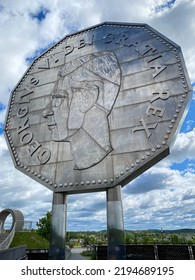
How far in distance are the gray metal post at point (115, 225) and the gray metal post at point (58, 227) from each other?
169 centimetres

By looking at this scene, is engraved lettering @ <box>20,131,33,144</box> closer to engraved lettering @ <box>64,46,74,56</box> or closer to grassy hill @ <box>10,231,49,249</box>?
engraved lettering @ <box>64,46,74,56</box>

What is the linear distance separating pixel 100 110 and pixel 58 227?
4758mm

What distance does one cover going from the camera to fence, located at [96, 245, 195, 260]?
10.0 meters

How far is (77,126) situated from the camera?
9133 mm

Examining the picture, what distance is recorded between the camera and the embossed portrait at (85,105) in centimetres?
841

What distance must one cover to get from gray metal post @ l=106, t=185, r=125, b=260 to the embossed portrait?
1.38 metres

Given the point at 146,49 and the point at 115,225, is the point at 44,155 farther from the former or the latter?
the point at 146,49

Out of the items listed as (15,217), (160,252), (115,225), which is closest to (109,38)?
(115,225)

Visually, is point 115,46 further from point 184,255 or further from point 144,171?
point 184,255

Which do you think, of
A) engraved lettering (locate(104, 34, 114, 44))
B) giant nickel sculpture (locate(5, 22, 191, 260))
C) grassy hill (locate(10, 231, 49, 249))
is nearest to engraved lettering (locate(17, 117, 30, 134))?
giant nickel sculpture (locate(5, 22, 191, 260))

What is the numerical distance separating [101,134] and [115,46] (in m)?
4.96

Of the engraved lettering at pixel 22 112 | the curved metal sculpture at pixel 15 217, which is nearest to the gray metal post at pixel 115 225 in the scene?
the engraved lettering at pixel 22 112

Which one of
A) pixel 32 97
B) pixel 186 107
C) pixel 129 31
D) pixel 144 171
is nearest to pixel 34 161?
pixel 32 97

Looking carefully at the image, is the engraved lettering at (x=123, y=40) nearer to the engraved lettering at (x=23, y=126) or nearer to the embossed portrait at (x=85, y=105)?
the embossed portrait at (x=85, y=105)
